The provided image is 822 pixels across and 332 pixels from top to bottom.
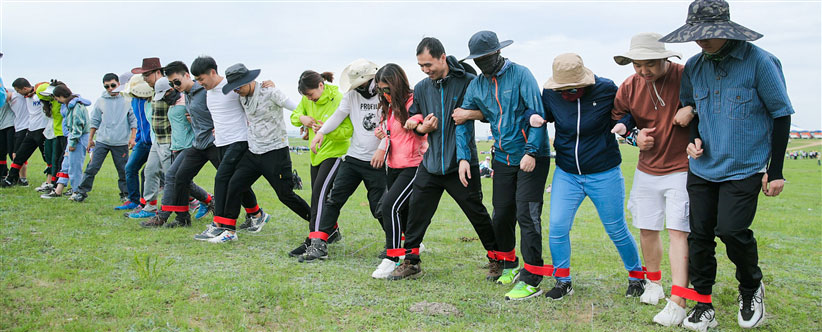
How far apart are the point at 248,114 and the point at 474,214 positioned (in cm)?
339

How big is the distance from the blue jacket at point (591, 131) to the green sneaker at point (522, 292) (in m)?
1.07

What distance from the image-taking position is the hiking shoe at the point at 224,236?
24.6 feet

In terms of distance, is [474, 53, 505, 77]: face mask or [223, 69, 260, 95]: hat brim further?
[223, 69, 260, 95]: hat brim

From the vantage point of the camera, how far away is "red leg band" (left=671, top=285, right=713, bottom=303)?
4398mm

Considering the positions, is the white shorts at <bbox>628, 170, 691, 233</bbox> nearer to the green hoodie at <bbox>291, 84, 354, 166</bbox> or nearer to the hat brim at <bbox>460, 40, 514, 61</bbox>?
the hat brim at <bbox>460, 40, 514, 61</bbox>

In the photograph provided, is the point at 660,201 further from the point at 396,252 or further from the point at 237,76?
the point at 237,76

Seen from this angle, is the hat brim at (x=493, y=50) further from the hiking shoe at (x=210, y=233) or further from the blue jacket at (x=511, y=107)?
the hiking shoe at (x=210, y=233)

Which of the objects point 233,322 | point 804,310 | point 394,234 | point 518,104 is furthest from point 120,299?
point 804,310

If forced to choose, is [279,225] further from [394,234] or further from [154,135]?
[394,234]

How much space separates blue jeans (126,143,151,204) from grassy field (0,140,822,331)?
4.93ft

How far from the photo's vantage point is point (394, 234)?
20.0ft

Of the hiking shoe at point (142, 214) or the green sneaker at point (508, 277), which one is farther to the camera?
the hiking shoe at point (142, 214)

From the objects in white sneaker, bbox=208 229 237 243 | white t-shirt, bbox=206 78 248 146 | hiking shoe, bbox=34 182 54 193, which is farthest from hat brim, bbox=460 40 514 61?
hiking shoe, bbox=34 182 54 193

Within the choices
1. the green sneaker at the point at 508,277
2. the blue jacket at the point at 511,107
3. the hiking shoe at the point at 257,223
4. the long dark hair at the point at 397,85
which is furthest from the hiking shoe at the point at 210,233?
the blue jacket at the point at 511,107
